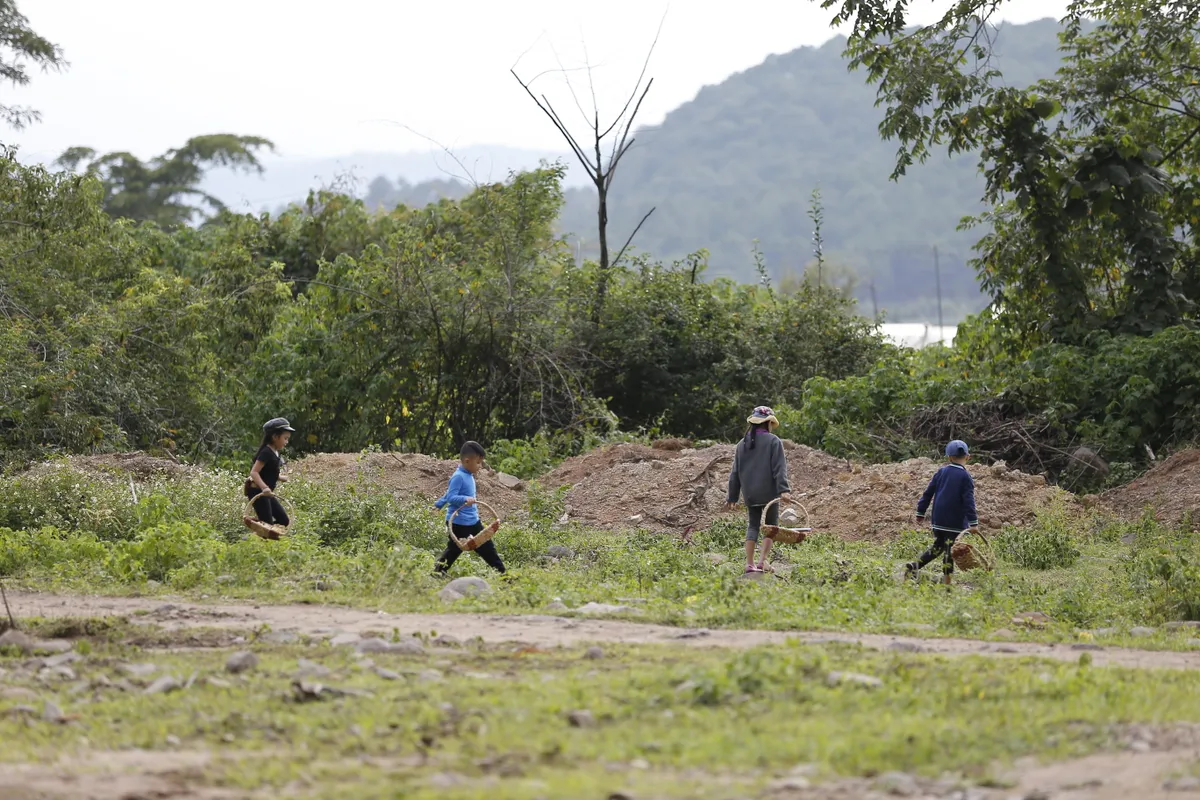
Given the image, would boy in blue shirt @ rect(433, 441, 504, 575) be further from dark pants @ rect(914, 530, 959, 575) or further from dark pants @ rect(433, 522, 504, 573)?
dark pants @ rect(914, 530, 959, 575)

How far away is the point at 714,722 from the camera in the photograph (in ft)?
17.9

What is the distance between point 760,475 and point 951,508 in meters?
1.73

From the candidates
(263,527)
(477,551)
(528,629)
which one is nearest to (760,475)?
(477,551)

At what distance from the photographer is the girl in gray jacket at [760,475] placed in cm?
1159

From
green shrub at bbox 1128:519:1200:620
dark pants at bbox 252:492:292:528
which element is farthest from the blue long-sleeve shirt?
green shrub at bbox 1128:519:1200:620

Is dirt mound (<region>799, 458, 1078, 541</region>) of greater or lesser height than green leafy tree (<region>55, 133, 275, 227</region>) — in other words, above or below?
below

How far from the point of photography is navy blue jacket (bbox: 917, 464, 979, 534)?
1120cm

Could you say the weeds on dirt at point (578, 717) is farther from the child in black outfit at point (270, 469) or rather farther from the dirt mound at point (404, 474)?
the dirt mound at point (404, 474)

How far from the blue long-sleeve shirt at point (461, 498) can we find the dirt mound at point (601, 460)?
331 inches

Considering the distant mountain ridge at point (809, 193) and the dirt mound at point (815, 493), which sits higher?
the distant mountain ridge at point (809, 193)

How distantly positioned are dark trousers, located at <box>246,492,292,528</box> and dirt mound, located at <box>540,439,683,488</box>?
7.43 meters

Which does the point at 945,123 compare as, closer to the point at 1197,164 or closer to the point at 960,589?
the point at 1197,164

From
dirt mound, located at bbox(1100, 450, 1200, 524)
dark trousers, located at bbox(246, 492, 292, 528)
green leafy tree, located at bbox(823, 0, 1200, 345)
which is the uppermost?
green leafy tree, located at bbox(823, 0, 1200, 345)

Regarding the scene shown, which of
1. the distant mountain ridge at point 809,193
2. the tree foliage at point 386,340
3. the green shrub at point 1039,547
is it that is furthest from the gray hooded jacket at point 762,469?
the distant mountain ridge at point 809,193
